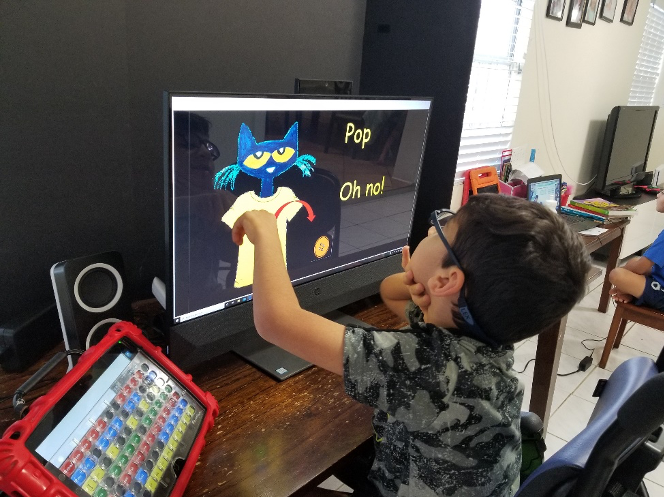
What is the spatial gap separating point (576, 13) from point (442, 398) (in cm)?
254

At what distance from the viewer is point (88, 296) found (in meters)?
0.87

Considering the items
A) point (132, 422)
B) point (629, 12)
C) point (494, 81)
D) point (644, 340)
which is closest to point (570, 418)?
point (644, 340)

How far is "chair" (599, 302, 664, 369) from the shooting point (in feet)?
7.26

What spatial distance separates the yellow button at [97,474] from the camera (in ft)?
1.97

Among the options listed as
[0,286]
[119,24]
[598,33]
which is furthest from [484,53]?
[0,286]

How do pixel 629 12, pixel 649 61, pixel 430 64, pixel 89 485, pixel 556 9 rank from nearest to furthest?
pixel 89 485 < pixel 430 64 < pixel 556 9 < pixel 629 12 < pixel 649 61

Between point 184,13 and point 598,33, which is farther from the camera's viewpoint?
point 598,33

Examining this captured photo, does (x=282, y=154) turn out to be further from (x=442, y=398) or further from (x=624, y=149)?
(x=624, y=149)

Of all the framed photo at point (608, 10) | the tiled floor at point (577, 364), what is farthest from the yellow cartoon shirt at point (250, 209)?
Result: the framed photo at point (608, 10)

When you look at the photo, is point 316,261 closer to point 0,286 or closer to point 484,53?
point 0,286

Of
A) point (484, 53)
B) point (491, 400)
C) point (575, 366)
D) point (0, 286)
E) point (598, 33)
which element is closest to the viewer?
point (491, 400)

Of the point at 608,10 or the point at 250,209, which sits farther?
the point at 608,10

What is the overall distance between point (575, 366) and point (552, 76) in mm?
1462

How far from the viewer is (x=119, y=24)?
996mm
